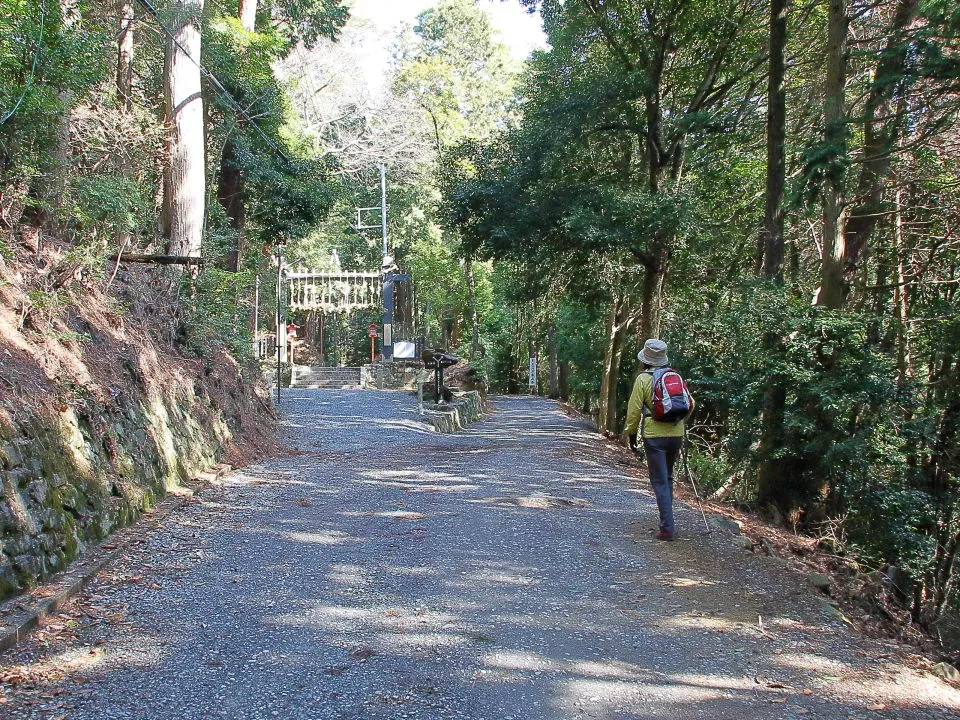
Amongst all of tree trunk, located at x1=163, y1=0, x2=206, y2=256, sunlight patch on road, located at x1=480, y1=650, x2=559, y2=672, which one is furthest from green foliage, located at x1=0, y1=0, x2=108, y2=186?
sunlight patch on road, located at x1=480, y1=650, x2=559, y2=672

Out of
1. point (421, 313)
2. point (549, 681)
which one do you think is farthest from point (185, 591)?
point (421, 313)

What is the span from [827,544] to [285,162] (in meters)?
13.3

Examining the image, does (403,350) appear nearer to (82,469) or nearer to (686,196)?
(686,196)

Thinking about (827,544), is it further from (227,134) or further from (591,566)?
(227,134)

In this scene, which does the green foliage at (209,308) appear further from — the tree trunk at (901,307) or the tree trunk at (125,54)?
the tree trunk at (901,307)

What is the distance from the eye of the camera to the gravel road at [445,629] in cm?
377

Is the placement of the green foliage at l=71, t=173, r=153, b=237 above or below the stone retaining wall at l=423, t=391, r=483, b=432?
above

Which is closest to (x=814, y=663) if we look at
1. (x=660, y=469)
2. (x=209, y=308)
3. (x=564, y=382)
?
(x=660, y=469)

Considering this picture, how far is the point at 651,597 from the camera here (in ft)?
18.0

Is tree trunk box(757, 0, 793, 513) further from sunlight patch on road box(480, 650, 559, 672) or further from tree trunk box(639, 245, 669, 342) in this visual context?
sunlight patch on road box(480, 650, 559, 672)

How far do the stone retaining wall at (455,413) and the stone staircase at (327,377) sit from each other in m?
5.92

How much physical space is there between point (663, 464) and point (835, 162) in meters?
4.72

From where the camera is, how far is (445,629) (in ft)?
15.4

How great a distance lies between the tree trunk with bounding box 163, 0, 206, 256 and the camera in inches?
497
